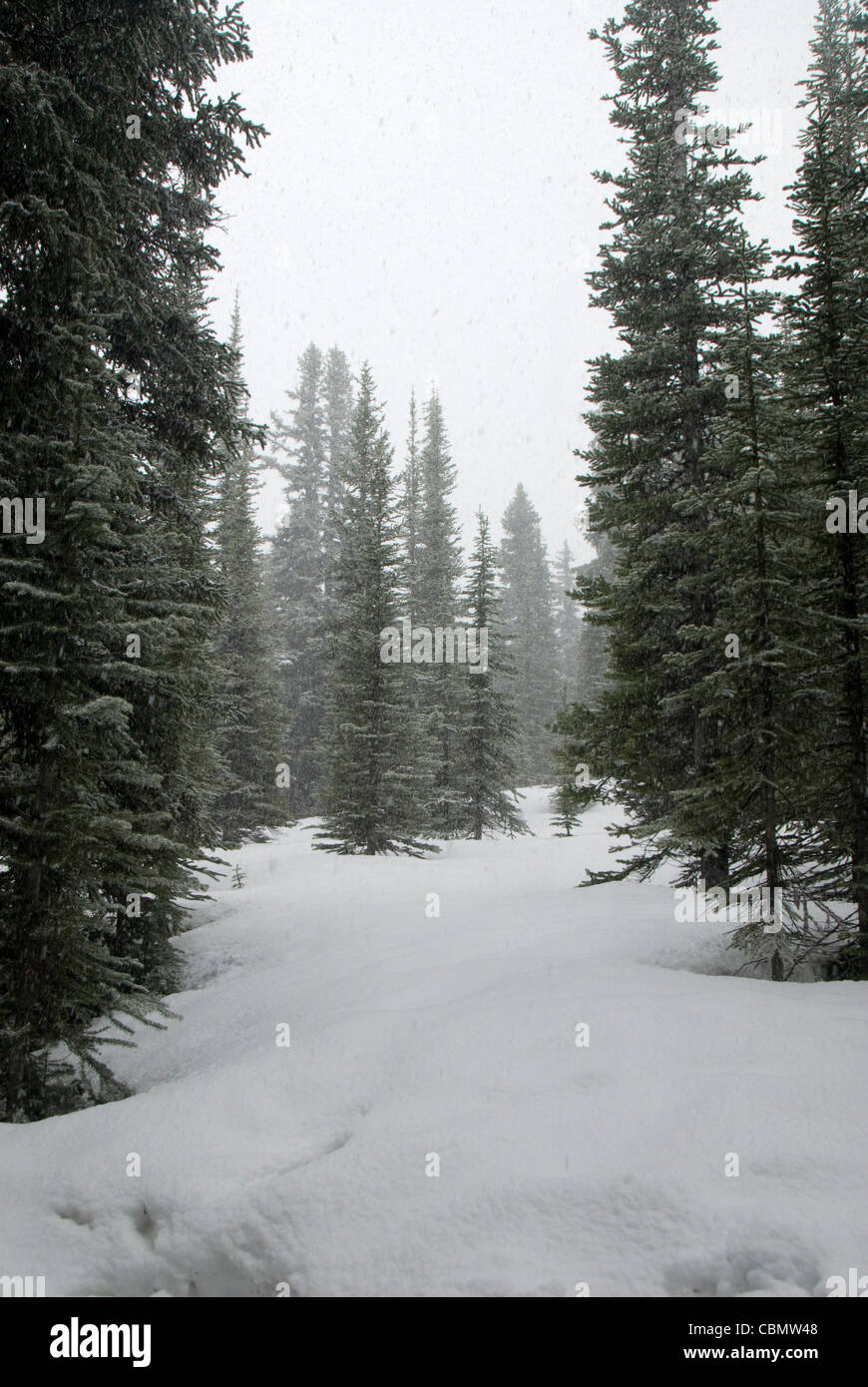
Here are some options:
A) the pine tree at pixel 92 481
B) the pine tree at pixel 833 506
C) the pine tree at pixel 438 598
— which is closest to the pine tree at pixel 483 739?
the pine tree at pixel 438 598

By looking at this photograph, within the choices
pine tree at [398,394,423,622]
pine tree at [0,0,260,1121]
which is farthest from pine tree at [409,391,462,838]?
pine tree at [0,0,260,1121]

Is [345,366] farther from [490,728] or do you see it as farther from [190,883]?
[190,883]

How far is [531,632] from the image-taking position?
50.7 metres

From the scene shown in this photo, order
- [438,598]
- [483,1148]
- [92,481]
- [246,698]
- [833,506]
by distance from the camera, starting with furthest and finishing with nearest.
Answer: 1. [438,598]
2. [246,698]
3. [833,506]
4. [92,481]
5. [483,1148]

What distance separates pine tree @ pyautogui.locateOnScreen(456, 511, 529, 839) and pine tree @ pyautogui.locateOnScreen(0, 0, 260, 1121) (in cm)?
1860

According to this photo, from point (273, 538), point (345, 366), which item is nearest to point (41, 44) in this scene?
point (273, 538)

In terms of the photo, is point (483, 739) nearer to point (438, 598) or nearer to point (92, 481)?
point (438, 598)

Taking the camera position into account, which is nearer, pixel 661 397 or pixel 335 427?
pixel 661 397

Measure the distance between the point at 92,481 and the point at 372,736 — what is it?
15032mm

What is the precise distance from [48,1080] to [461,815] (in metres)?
21.3

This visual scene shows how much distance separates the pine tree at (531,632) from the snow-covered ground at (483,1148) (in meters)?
33.9

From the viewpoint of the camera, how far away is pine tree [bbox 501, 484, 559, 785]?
158 feet

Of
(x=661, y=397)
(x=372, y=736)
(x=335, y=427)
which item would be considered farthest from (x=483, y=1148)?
(x=335, y=427)
